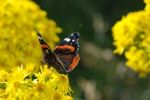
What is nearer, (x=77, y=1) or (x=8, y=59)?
(x=8, y=59)

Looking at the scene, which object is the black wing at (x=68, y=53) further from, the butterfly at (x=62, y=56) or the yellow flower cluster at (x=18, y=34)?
the yellow flower cluster at (x=18, y=34)

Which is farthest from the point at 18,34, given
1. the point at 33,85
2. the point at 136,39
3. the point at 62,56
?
the point at 33,85

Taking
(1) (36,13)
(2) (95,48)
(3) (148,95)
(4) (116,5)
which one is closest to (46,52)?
(1) (36,13)

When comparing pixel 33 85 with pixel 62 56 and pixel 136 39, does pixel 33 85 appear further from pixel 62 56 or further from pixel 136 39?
pixel 136 39

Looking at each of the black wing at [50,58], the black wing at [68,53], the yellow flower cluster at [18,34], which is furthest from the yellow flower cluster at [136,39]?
the black wing at [50,58]

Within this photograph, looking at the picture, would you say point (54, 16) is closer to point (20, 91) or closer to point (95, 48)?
point (95, 48)
